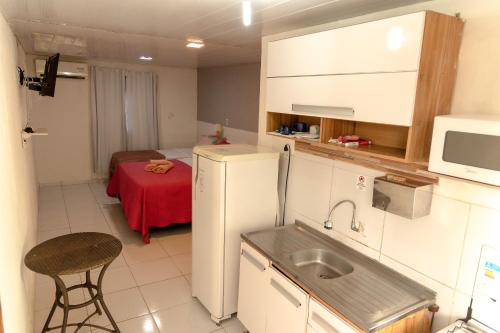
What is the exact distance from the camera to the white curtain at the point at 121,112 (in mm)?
6125

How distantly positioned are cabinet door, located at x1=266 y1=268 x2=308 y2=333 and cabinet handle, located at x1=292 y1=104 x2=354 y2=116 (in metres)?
1.02

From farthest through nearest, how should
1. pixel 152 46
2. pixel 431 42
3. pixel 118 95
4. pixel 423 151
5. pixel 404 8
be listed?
pixel 118 95 < pixel 152 46 < pixel 404 8 < pixel 423 151 < pixel 431 42

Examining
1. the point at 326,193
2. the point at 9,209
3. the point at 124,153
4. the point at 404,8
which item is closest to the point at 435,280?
the point at 326,193

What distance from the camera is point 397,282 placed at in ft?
6.10

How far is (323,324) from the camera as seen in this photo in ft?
5.59

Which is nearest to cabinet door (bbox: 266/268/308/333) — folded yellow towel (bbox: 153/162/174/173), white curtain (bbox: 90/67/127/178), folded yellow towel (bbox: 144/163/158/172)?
folded yellow towel (bbox: 153/162/174/173)

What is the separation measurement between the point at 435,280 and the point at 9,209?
7.30 ft

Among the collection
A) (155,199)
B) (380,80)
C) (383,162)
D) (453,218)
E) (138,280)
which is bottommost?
(138,280)

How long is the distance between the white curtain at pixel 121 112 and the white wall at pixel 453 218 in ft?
16.7

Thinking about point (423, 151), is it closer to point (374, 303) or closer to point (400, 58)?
point (400, 58)

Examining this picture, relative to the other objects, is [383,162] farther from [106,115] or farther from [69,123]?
[69,123]

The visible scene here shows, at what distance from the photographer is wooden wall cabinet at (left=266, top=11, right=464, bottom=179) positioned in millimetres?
1496

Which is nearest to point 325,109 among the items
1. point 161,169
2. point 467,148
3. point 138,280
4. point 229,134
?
point 467,148

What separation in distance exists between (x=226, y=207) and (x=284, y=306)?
31.8 inches
